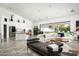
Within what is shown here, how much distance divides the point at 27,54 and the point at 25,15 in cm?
114

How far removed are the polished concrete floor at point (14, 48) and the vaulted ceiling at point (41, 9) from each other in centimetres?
81

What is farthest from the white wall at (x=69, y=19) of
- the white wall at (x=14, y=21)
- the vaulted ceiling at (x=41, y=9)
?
the white wall at (x=14, y=21)

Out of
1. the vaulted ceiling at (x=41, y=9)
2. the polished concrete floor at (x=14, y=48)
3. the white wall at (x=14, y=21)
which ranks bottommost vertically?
the polished concrete floor at (x=14, y=48)

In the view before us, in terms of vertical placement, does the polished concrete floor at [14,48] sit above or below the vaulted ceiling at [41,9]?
below

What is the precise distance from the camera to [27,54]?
365cm

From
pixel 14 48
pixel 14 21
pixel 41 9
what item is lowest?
pixel 14 48

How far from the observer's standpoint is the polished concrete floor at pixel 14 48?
11.9ft

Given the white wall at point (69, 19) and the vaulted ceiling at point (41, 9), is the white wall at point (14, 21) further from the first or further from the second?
the white wall at point (69, 19)

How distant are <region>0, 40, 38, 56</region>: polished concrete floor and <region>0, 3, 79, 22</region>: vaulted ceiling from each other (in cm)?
81

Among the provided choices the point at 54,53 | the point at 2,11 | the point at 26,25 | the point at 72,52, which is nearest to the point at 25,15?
the point at 26,25

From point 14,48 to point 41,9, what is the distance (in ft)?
4.55

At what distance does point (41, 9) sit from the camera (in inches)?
144

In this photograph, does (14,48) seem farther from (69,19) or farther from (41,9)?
(69,19)

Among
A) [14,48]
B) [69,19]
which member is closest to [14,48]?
[14,48]
